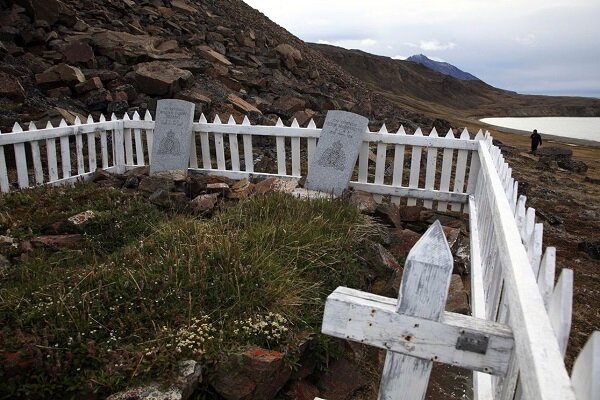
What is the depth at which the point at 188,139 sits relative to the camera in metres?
7.64

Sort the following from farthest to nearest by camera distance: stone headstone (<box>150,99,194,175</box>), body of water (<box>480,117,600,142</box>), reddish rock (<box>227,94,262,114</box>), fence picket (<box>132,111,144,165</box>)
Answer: body of water (<box>480,117,600,142</box>) → reddish rock (<box>227,94,262,114</box>) → fence picket (<box>132,111,144,165</box>) → stone headstone (<box>150,99,194,175</box>)

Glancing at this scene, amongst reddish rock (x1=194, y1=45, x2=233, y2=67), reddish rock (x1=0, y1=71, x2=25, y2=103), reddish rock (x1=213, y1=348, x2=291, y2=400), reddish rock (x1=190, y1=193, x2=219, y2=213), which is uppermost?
reddish rock (x1=194, y1=45, x2=233, y2=67)

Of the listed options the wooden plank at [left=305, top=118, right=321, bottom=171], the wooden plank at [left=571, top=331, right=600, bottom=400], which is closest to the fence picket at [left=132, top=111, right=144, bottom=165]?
the wooden plank at [left=305, top=118, right=321, bottom=171]

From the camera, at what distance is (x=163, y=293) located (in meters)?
3.15

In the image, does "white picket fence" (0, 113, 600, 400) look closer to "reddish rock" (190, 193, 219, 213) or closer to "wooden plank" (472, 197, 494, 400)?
"wooden plank" (472, 197, 494, 400)

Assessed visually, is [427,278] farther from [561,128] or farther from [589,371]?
[561,128]

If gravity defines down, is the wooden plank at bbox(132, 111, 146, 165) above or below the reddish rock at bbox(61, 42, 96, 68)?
below

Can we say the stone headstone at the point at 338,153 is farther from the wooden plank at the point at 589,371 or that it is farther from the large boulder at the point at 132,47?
the large boulder at the point at 132,47

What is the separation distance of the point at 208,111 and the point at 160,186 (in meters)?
4.78

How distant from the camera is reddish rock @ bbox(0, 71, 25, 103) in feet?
29.9

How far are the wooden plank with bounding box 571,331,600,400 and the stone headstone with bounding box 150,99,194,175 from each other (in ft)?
23.6

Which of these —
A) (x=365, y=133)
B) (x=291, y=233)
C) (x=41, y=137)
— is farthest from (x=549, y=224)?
(x=41, y=137)

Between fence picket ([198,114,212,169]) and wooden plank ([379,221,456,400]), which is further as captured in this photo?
fence picket ([198,114,212,169])

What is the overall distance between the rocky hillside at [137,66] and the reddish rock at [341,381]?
7.46m
